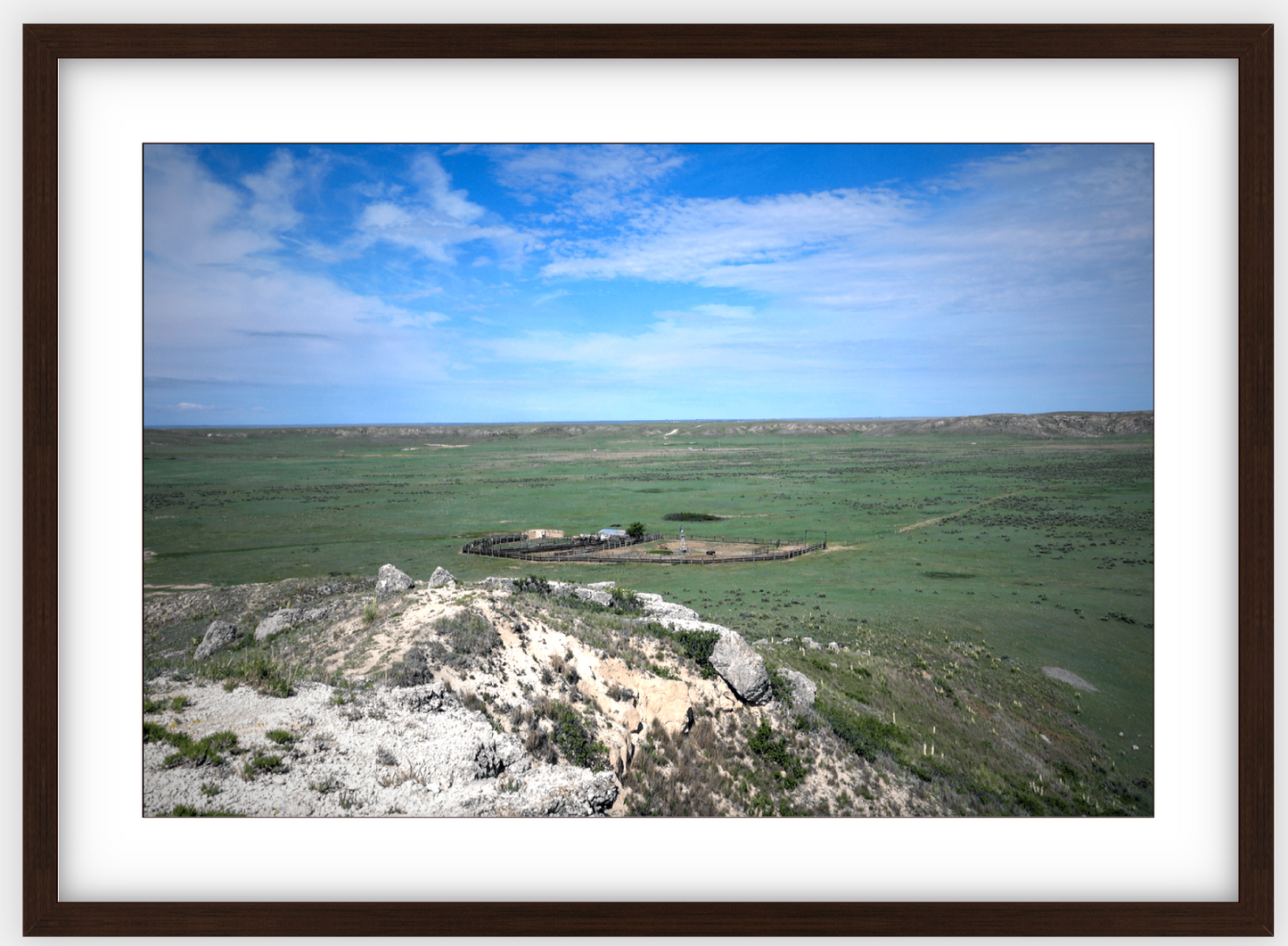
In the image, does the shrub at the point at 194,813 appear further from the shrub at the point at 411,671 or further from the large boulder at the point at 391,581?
the large boulder at the point at 391,581

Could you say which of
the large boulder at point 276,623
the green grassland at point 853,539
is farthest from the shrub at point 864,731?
the large boulder at point 276,623

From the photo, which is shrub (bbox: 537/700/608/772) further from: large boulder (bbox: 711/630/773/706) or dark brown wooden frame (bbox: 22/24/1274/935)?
large boulder (bbox: 711/630/773/706)

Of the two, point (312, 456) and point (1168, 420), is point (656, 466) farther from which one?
point (1168, 420)

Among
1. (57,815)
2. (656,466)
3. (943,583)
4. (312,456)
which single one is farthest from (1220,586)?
(656,466)

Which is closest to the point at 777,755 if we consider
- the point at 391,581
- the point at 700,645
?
the point at 700,645

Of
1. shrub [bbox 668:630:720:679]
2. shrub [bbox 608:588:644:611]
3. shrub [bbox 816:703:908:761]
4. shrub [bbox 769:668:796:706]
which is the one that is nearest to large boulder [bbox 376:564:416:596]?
shrub [bbox 608:588:644:611]

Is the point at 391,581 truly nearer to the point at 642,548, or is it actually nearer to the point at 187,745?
the point at 187,745
